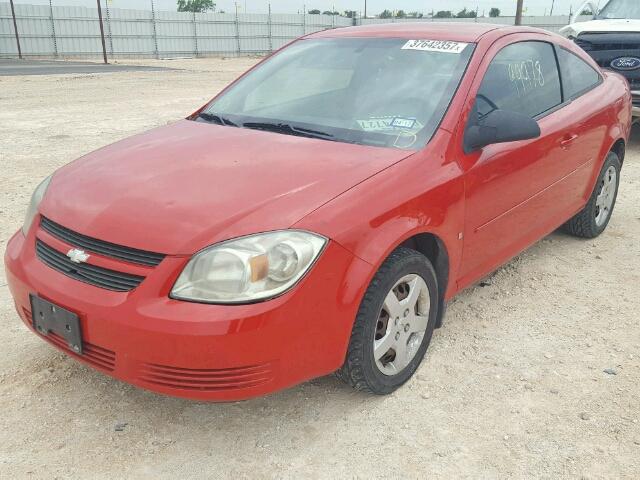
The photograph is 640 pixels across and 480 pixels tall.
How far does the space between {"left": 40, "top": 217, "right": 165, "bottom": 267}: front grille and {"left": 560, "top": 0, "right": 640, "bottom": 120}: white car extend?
717 centimetres

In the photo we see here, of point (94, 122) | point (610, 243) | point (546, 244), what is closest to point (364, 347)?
point (546, 244)

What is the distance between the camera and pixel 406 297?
104 inches

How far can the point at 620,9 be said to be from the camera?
8594 millimetres

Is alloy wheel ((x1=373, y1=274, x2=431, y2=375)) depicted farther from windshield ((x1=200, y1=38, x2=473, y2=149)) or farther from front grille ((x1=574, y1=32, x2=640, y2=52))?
front grille ((x1=574, y1=32, x2=640, y2=52))

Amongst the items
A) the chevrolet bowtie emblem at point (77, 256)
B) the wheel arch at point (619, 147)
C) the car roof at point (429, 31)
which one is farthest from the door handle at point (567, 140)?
the chevrolet bowtie emblem at point (77, 256)

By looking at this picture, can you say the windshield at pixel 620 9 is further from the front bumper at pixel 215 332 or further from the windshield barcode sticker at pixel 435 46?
the front bumper at pixel 215 332

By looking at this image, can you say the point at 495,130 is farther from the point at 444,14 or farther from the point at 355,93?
the point at 444,14

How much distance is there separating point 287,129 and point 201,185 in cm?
76

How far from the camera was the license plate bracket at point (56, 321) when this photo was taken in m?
2.23

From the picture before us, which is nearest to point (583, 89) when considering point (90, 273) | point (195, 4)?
point (90, 273)

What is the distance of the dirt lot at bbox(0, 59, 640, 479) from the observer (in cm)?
228

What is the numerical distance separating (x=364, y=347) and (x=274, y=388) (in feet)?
1.40

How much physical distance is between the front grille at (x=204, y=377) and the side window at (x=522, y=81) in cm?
178

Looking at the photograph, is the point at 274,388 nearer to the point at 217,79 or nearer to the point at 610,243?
the point at 610,243
